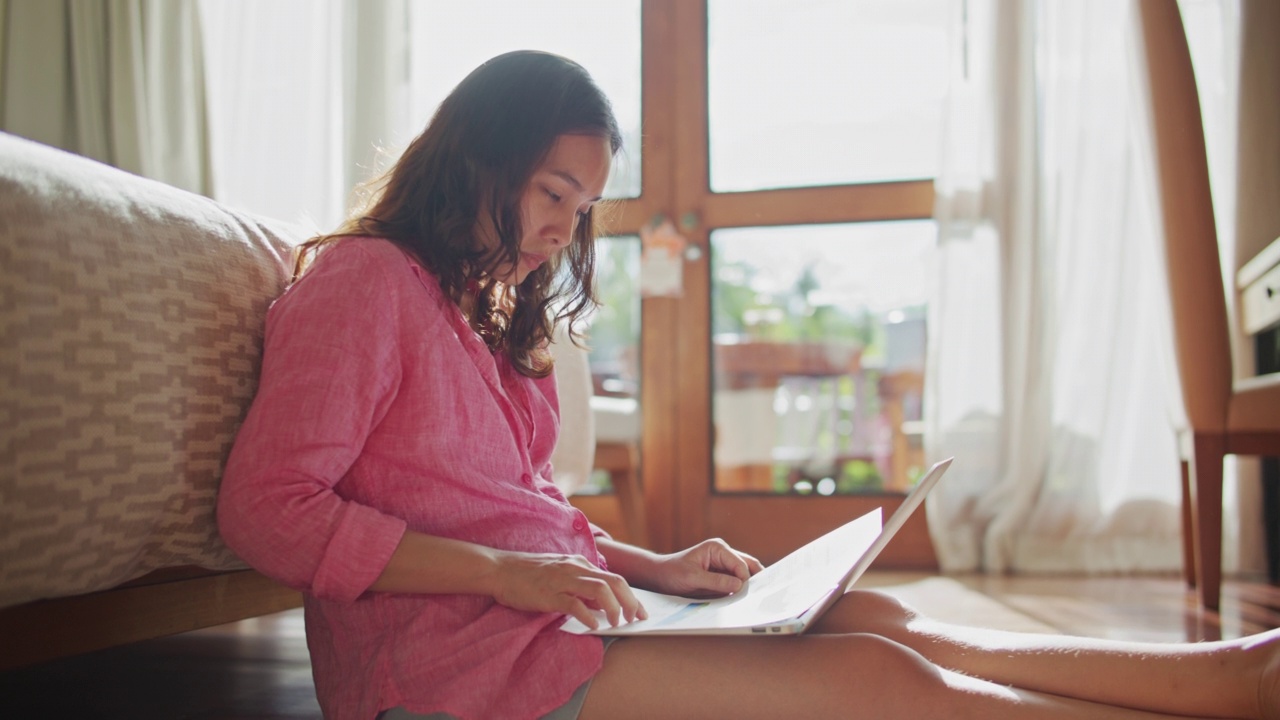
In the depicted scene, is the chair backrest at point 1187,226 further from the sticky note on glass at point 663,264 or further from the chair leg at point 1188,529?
the sticky note on glass at point 663,264

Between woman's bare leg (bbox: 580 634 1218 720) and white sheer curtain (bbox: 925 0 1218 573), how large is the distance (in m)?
1.65

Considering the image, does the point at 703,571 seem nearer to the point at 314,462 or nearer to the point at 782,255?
the point at 314,462

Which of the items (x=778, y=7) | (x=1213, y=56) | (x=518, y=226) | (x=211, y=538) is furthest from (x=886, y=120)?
(x=211, y=538)

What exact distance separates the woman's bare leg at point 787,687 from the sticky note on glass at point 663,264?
1.91 m

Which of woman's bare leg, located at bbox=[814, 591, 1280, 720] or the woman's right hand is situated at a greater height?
the woman's right hand

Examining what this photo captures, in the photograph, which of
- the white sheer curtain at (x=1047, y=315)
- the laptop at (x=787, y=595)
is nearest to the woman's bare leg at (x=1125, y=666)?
the laptop at (x=787, y=595)

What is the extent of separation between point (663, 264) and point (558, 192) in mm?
1755

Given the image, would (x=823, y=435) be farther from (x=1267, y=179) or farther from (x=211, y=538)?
(x=211, y=538)

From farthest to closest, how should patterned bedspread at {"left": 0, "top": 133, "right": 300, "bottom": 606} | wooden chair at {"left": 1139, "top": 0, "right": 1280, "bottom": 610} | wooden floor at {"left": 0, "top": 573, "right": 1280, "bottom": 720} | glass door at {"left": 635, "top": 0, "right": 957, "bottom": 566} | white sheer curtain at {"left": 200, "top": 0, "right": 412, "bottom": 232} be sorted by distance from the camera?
1. white sheer curtain at {"left": 200, "top": 0, "right": 412, "bottom": 232}
2. glass door at {"left": 635, "top": 0, "right": 957, "bottom": 566}
3. wooden chair at {"left": 1139, "top": 0, "right": 1280, "bottom": 610}
4. wooden floor at {"left": 0, "top": 573, "right": 1280, "bottom": 720}
5. patterned bedspread at {"left": 0, "top": 133, "right": 300, "bottom": 606}

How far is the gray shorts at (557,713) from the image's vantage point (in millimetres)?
706

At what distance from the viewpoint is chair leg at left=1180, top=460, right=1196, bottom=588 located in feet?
6.56

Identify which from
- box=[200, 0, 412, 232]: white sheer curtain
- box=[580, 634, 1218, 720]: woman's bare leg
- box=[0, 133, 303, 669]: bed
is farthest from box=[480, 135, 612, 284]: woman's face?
box=[200, 0, 412, 232]: white sheer curtain

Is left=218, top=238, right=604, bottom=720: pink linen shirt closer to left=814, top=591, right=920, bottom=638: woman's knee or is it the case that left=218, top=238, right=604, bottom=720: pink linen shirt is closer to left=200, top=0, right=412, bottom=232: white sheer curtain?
left=814, top=591, right=920, bottom=638: woman's knee

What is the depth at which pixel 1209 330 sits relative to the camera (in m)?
1.77
